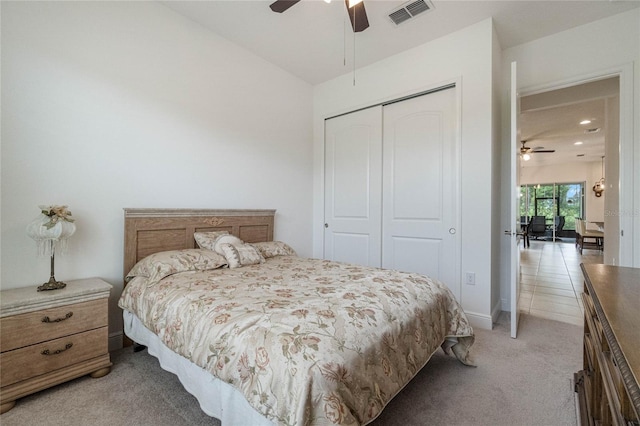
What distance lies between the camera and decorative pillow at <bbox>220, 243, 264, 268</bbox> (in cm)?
240

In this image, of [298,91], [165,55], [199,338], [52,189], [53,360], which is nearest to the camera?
[199,338]

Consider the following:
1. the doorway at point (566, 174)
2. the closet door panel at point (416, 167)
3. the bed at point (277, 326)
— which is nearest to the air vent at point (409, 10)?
the closet door panel at point (416, 167)

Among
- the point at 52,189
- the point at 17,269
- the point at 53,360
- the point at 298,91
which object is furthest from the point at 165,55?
the point at 53,360

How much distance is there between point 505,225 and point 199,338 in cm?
315

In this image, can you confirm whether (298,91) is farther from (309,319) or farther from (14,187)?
(309,319)

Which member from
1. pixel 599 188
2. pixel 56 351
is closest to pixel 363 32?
pixel 56 351

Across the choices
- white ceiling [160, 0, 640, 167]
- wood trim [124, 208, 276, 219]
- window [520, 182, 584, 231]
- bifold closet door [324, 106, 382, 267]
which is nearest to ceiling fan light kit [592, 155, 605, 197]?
window [520, 182, 584, 231]

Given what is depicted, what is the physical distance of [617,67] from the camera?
2.59 meters

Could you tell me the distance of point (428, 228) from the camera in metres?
3.09

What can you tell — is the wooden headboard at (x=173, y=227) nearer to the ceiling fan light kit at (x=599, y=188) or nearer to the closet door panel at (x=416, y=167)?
the closet door panel at (x=416, y=167)

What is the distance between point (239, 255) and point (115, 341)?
1.16 m

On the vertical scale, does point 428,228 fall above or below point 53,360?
above

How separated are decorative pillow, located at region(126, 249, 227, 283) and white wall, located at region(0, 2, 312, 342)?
1.16ft

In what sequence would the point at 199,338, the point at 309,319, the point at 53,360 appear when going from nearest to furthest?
the point at 309,319 → the point at 199,338 → the point at 53,360
